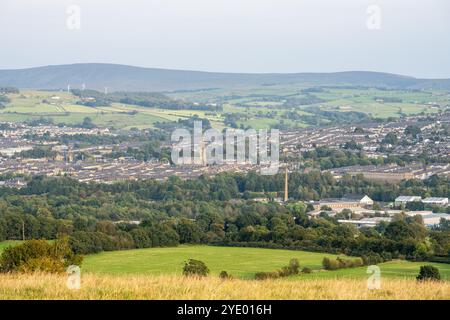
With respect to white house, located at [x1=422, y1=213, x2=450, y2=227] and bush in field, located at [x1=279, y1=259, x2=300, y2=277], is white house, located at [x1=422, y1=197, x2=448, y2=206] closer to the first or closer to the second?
white house, located at [x1=422, y1=213, x2=450, y2=227]

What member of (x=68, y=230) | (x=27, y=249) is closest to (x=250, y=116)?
(x=68, y=230)

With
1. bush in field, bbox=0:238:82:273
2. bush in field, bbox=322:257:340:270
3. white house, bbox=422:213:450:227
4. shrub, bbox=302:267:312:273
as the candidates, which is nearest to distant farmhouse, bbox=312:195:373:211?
white house, bbox=422:213:450:227

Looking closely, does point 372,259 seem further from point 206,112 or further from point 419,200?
point 206,112

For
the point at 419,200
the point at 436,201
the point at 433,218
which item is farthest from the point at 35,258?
the point at 436,201

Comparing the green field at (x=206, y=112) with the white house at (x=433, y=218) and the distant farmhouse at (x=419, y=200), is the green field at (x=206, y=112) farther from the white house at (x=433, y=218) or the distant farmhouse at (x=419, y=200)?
the white house at (x=433, y=218)

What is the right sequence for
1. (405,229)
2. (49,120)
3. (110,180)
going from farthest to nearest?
(49,120), (110,180), (405,229)
